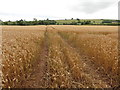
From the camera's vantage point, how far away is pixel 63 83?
3.18 meters

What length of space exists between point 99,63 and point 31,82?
3.00m

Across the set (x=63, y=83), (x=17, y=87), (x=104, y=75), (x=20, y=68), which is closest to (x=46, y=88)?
(x=63, y=83)

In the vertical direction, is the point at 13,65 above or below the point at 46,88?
above

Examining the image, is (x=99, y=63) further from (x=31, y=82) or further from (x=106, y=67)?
(x=31, y=82)

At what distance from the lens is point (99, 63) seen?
17.1 feet

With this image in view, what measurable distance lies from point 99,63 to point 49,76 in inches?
96.4

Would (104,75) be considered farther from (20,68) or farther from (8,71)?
(8,71)

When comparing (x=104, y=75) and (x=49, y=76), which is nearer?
(x=49, y=76)

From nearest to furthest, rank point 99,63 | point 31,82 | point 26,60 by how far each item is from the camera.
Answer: point 31,82, point 26,60, point 99,63

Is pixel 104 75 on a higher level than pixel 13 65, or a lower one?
lower

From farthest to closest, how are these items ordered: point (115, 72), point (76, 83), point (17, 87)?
point (115, 72) < point (76, 83) < point (17, 87)

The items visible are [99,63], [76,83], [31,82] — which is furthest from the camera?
[99,63]

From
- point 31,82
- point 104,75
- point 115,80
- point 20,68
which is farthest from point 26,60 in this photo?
point 115,80

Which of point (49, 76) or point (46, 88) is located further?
point (49, 76)
